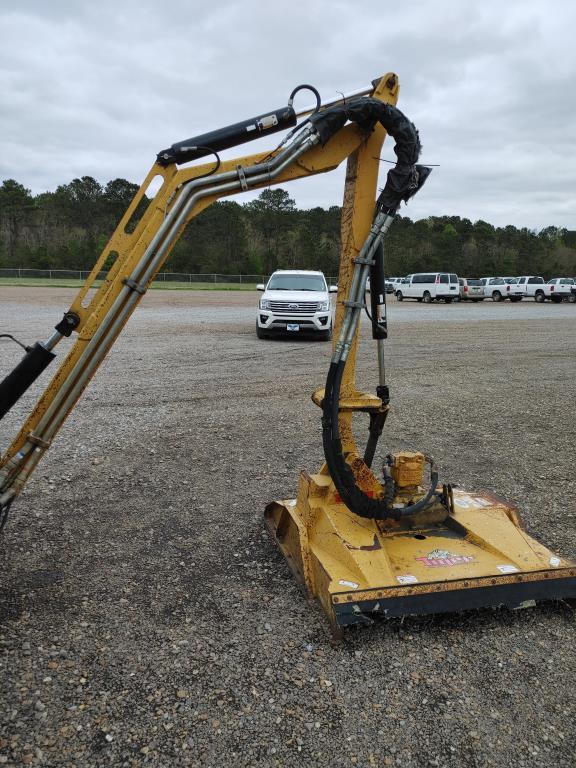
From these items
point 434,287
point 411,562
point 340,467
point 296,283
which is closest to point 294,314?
point 296,283

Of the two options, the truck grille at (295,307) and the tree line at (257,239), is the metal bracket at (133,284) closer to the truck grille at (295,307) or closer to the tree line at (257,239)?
the truck grille at (295,307)

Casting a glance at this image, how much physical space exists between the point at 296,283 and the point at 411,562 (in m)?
14.1

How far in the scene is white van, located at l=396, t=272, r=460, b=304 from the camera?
127ft

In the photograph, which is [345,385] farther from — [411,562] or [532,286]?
[532,286]

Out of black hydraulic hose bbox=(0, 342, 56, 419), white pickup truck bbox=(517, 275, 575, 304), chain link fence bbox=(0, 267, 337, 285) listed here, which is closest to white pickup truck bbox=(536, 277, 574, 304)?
white pickup truck bbox=(517, 275, 575, 304)

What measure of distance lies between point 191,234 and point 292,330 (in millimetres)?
59510

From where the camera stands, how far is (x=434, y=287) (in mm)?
38875

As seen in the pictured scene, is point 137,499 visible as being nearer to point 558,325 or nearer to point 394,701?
point 394,701

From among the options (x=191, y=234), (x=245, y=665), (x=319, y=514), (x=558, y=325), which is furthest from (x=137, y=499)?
(x=191, y=234)

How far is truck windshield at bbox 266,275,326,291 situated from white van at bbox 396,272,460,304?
911 inches

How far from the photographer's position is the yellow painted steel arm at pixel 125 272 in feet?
11.2

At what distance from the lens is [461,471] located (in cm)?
615

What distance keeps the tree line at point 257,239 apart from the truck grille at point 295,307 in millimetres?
55023

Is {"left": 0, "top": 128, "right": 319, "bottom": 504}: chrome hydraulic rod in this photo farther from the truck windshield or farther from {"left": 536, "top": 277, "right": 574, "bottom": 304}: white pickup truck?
{"left": 536, "top": 277, "right": 574, "bottom": 304}: white pickup truck
